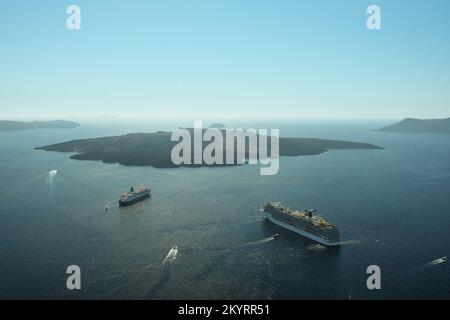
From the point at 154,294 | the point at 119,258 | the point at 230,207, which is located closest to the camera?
the point at 154,294

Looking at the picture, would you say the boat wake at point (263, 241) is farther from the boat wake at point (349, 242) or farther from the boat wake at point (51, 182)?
the boat wake at point (51, 182)

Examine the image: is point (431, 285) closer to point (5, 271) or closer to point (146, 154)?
point (5, 271)

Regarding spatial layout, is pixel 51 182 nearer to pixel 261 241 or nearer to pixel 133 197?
pixel 133 197

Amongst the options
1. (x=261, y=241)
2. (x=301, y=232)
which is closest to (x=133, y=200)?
(x=261, y=241)

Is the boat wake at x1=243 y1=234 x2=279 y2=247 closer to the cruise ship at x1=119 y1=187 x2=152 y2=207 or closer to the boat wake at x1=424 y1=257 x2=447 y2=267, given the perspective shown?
the boat wake at x1=424 y1=257 x2=447 y2=267

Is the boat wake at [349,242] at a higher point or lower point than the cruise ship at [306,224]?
lower

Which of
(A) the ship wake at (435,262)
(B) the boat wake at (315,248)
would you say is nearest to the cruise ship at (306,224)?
(B) the boat wake at (315,248)
